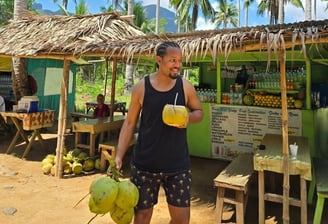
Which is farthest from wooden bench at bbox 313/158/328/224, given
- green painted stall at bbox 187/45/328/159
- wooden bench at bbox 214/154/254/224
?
green painted stall at bbox 187/45/328/159

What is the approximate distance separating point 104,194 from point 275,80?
4298 mm

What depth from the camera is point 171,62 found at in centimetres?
211

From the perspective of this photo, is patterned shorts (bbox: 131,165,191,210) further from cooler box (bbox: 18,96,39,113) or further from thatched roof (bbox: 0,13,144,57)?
cooler box (bbox: 18,96,39,113)

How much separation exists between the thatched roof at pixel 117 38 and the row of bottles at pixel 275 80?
4.47ft

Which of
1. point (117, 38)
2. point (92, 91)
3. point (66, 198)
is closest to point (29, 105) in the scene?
point (117, 38)

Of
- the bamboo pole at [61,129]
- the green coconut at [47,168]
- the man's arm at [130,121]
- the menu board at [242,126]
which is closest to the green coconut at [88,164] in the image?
the bamboo pole at [61,129]

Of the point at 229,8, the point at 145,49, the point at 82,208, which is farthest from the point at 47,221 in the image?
the point at 229,8

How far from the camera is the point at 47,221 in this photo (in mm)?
3590

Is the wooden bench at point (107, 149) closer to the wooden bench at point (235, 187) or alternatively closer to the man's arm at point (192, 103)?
the wooden bench at point (235, 187)

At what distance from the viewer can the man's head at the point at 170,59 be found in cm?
209

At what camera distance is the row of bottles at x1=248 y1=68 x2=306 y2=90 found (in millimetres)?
5176

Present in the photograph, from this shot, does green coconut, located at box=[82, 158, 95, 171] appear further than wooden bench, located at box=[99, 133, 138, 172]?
Yes

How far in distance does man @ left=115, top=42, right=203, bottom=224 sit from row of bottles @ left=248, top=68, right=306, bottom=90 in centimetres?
352

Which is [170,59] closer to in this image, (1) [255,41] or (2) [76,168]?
(1) [255,41]
